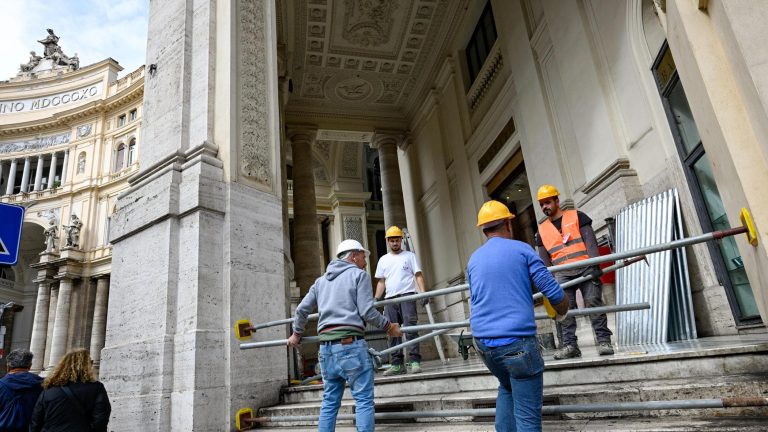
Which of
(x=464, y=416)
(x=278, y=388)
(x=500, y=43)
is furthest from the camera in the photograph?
(x=500, y=43)

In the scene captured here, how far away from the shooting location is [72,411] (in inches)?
140

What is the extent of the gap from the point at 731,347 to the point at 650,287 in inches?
113

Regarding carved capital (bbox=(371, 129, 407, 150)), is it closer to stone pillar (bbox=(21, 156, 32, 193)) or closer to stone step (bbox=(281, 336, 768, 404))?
stone step (bbox=(281, 336, 768, 404))

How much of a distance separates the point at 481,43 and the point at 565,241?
9.31 metres

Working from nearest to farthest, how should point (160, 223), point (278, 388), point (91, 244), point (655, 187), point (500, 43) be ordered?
1. point (278, 388)
2. point (160, 223)
3. point (655, 187)
4. point (500, 43)
5. point (91, 244)

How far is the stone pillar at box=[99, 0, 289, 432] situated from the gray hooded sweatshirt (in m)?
1.80

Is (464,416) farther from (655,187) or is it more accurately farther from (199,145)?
(655,187)

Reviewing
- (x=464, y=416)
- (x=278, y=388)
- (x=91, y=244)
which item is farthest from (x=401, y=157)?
(x=91, y=244)

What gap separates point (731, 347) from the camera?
2994 millimetres

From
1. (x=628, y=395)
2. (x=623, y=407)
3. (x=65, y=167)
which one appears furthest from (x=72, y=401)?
(x=65, y=167)

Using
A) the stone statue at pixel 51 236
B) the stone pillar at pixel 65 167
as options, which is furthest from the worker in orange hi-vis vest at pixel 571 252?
the stone pillar at pixel 65 167

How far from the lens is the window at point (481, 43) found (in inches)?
474

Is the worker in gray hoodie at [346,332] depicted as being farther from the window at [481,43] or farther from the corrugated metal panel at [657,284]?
the window at [481,43]

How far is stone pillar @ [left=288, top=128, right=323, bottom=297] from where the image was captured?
552 inches
